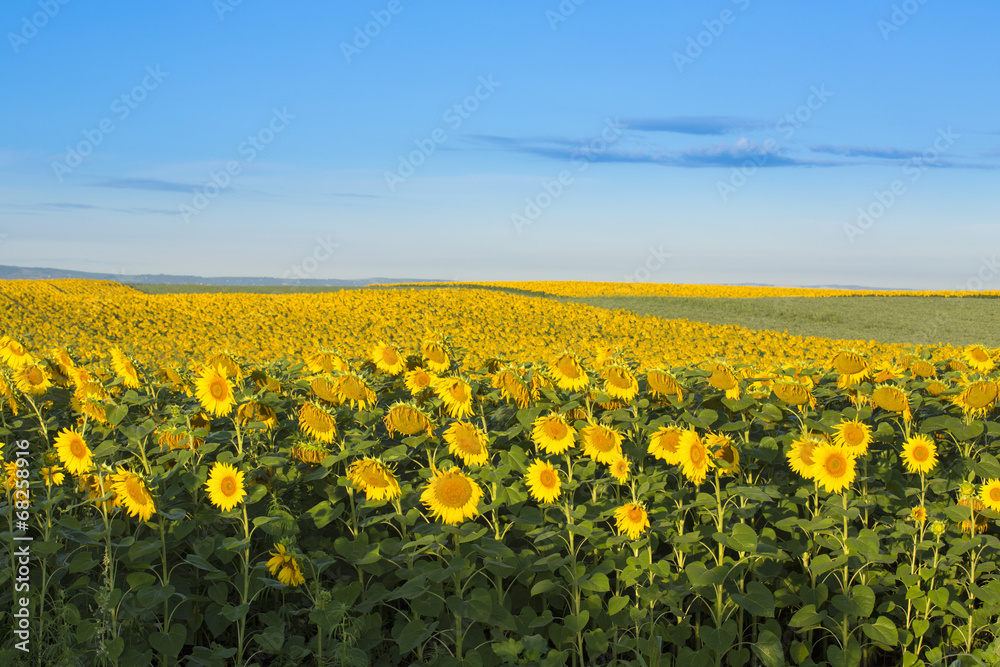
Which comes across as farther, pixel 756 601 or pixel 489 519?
pixel 489 519

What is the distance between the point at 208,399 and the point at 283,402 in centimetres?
48

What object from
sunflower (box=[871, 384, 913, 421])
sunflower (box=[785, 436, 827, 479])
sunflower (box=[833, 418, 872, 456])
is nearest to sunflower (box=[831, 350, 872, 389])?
sunflower (box=[871, 384, 913, 421])

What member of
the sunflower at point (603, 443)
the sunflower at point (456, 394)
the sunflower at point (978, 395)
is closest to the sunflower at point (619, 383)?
the sunflower at point (603, 443)

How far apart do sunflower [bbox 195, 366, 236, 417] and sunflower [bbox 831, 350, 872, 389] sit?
3.62 meters

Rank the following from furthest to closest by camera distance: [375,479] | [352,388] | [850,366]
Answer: [850,366]
[352,388]
[375,479]

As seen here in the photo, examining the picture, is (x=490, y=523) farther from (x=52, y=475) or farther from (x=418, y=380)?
(x=52, y=475)

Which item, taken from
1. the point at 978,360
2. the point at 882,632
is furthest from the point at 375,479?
the point at 978,360

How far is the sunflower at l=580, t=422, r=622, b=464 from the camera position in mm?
3445

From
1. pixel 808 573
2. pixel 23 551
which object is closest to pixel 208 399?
pixel 23 551

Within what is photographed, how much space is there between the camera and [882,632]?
11.2ft

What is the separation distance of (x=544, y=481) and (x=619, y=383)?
781 millimetres

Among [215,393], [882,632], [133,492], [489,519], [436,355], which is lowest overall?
[882,632]

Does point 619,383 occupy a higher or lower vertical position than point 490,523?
higher

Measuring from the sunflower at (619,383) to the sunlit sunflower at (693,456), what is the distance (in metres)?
0.53
